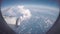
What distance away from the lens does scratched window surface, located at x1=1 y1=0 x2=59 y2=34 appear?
201 centimetres

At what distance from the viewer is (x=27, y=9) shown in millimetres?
2033

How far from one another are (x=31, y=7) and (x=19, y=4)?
0.15 m

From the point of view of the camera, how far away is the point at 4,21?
6.75 feet

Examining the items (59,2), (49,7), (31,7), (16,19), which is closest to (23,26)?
(16,19)

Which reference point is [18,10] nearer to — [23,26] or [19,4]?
[19,4]

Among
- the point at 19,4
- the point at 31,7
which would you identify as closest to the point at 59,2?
the point at 31,7

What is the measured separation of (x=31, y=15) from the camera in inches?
79.8

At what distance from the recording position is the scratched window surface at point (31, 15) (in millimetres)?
2014

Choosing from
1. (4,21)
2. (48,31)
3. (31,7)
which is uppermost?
(31,7)

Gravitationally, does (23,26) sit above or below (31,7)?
below

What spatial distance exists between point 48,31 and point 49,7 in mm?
288

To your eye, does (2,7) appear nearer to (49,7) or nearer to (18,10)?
(18,10)

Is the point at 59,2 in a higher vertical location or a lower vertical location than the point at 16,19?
higher

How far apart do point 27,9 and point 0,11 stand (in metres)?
0.33
